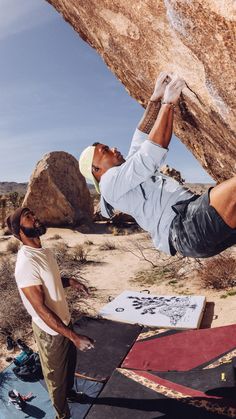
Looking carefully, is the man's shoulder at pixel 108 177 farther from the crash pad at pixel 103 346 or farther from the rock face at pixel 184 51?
the crash pad at pixel 103 346

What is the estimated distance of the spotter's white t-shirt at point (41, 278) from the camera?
3.02 meters

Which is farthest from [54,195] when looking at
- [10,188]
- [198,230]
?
[10,188]

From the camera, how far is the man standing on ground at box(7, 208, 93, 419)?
2951 mm

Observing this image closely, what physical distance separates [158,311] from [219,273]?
2194 millimetres

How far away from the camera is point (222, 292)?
757cm

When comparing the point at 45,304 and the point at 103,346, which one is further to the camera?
the point at 103,346

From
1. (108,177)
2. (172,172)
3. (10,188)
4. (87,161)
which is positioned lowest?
(10,188)

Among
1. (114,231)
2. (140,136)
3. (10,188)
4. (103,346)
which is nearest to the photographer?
(140,136)

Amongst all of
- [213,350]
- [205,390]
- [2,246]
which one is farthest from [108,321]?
[2,246]

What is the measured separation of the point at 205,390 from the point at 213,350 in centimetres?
91

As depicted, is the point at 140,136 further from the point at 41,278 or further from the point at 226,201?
the point at 41,278

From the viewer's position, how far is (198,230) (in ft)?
6.56

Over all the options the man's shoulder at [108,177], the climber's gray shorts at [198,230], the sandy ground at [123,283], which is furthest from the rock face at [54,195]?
the climber's gray shorts at [198,230]

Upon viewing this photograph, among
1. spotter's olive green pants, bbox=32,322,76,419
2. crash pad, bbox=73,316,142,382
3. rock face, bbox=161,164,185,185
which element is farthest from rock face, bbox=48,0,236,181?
rock face, bbox=161,164,185,185
